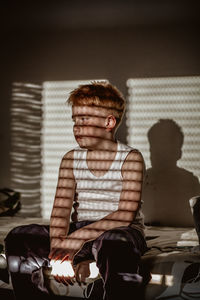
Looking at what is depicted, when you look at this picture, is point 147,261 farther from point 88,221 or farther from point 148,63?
point 148,63

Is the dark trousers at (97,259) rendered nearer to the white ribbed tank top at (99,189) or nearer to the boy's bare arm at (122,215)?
the boy's bare arm at (122,215)

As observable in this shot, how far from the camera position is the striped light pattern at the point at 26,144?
2922mm

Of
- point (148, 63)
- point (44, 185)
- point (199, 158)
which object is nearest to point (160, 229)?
point (199, 158)

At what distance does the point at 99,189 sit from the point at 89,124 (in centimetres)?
30

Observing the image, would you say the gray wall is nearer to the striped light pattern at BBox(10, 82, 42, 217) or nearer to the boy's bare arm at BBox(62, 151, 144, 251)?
the striped light pattern at BBox(10, 82, 42, 217)

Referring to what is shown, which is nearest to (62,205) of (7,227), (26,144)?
(7,227)

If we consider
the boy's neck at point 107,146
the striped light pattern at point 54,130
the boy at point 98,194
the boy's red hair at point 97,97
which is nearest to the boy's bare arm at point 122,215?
the boy at point 98,194

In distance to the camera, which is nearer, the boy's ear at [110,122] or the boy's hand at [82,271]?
the boy's hand at [82,271]

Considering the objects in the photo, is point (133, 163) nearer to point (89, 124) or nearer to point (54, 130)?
point (89, 124)

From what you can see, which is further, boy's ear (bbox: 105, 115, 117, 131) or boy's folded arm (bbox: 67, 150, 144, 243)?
boy's ear (bbox: 105, 115, 117, 131)

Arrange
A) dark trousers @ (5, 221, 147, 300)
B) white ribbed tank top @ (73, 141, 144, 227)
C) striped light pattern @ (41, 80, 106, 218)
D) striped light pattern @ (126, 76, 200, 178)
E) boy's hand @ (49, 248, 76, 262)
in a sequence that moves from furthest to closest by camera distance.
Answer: striped light pattern @ (41, 80, 106, 218)
striped light pattern @ (126, 76, 200, 178)
white ribbed tank top @ (73, 141, 144, 227)
boy's hand @ (49, 248, 76, 262)
dark trousers @ (5, 221, 147, 300)

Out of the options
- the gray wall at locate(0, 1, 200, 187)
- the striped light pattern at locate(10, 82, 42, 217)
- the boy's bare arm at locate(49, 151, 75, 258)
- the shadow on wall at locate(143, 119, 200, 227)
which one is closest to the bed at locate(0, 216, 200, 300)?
the boy's bare arm at locate(49, 151, 75, 258)

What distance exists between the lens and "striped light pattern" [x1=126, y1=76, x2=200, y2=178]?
2627 millimetres

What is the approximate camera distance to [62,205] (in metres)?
1.76
